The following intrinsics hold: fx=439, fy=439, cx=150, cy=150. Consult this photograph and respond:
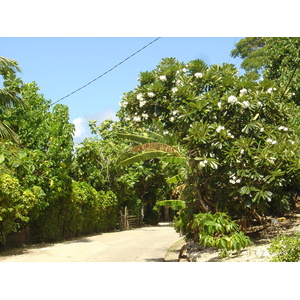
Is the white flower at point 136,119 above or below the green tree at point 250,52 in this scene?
below

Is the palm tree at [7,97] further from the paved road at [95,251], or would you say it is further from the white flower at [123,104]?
the white flower at [123,104]

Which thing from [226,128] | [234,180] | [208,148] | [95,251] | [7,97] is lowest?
[95,251]

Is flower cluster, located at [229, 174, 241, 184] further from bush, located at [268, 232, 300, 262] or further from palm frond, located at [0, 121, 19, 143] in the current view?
palm frond, located at [0, 121, 19, 143]

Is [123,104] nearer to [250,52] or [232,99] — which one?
[232,99]

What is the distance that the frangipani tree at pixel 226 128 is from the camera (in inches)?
284

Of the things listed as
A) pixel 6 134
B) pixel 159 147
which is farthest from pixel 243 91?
pixel 6 134

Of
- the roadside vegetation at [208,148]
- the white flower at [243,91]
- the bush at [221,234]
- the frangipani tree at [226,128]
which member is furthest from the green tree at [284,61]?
the bush at [221,234]

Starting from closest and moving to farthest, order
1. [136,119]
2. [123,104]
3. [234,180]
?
[234,180] < [136,119] < [123,104]

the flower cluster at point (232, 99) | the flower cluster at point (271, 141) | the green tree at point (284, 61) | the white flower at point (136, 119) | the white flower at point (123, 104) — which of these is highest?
the green tree at point (284, 61)

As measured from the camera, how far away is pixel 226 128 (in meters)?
7.61

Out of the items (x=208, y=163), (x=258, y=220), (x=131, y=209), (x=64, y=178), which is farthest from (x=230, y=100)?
(x=131, y=209)

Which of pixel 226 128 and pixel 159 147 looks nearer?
pixel 226 128
